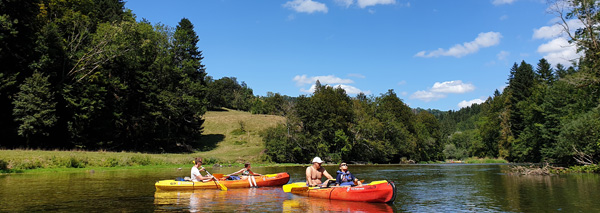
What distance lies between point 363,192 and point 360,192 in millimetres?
162

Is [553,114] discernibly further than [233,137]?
No

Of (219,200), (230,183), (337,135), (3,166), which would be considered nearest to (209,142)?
(337,135)

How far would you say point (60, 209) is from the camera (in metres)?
12.5

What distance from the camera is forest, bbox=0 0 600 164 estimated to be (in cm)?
3666

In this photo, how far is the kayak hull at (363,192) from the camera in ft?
46.8

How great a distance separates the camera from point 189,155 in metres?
50.0

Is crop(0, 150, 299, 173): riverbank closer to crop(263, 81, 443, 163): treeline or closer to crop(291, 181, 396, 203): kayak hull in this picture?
crop(263, 81, 443, 163): treeline

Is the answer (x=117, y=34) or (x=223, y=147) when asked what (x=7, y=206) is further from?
(x=223, y=147)

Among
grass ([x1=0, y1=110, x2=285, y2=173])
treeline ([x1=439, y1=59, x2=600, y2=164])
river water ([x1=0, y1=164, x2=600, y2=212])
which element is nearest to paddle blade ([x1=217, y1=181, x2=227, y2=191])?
river water ([x1=0, y1=164, x2=600, y2=212])

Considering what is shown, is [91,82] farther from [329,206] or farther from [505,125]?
[505,125]

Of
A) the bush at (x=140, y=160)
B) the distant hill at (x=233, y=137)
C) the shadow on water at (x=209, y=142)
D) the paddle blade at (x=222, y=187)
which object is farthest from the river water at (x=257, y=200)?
the shadow on water at (x=209, y=142)

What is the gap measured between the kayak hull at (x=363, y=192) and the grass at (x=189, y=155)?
73.7ft

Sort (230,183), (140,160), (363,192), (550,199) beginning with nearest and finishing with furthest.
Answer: (363,192) → (550,199) → (230,183) → (140,160)

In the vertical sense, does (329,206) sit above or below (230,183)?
below
